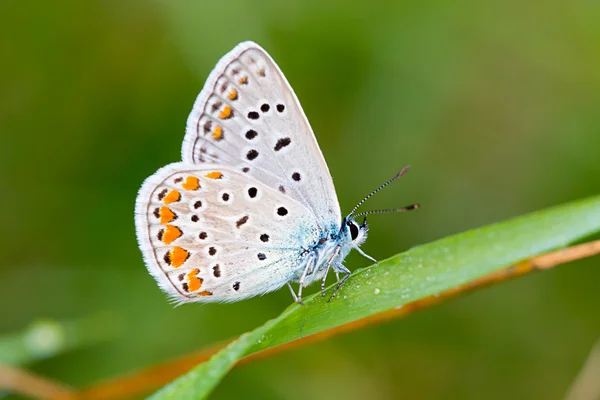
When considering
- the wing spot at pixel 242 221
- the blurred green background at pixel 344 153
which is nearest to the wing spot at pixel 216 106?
the wing spot at pixel 242 221

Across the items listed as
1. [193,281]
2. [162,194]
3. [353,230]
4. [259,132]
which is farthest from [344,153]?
A: [193,281]

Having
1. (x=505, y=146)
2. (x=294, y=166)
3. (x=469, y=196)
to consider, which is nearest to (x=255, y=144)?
(x=294, y=166)

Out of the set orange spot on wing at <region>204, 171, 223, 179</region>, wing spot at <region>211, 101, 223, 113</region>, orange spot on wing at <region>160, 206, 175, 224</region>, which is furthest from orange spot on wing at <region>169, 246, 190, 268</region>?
wing spot at <region>211, 101, 223, 113</region>

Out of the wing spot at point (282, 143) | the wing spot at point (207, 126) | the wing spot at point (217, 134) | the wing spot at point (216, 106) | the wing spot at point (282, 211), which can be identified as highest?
the wing spot at point (216, 106)

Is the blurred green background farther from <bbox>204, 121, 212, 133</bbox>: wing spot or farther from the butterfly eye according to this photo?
<bbox>204, 121, 212, 133</bbox>: wing spot

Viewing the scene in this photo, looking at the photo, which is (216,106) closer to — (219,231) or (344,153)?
(219,231)

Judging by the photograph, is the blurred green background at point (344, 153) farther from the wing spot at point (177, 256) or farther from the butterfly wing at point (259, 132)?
the butterfly wing at point (259, 132)
